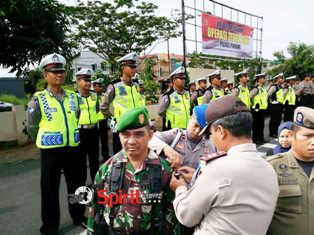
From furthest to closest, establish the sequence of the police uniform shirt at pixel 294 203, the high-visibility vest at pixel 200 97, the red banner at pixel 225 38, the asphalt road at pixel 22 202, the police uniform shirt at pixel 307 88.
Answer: the red banner at pixel 225 38 → the police uniform shirt at pixel 307 88 → the high-visibility vest at pixel 200 97 → the asphalt road at pixel 22 202 → the police uniform shirt at pixel 294 203

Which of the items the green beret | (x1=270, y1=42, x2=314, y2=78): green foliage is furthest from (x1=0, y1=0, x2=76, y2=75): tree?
(x1=270, y1=42, x2=314, y2=78): green foliage

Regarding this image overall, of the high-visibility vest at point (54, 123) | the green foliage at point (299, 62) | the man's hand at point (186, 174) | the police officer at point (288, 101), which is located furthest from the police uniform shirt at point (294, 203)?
the green foliage at point (299, 62)

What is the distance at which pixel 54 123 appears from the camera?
10.2ft

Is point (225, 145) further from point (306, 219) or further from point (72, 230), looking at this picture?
point (72, 230)

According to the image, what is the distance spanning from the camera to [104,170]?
1.78 meters

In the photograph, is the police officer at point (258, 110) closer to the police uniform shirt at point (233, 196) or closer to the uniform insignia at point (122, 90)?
the uniform insignia at point (122, 90)

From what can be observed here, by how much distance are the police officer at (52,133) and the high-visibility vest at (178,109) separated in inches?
90.3

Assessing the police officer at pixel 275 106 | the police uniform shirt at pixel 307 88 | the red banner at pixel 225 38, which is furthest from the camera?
the red banner at pixel 225 38

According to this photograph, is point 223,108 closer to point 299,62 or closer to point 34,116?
point 34,116

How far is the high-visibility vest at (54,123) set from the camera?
10.1 ft

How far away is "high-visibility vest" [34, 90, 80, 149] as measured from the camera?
3.07m

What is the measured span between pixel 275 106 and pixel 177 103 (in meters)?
5.36

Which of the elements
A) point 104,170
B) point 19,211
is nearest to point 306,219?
point 104,170

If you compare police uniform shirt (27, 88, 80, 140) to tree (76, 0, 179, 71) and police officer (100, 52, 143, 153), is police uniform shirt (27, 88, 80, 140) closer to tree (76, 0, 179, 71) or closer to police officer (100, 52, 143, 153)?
police officer (100, 52, 143, 153)
